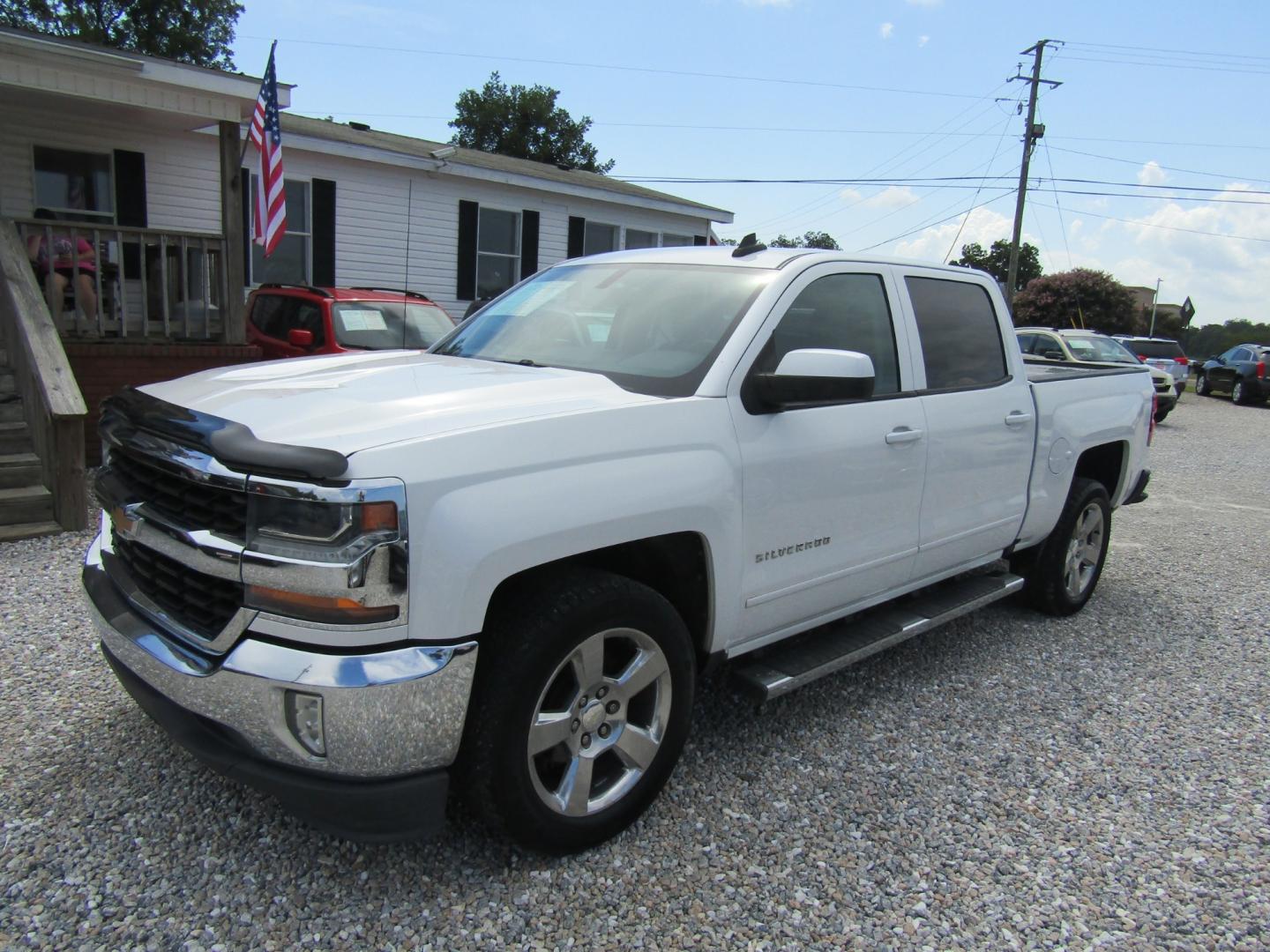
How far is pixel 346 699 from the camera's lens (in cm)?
211

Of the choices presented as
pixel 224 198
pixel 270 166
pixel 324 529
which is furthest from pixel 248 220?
pixel 324 529

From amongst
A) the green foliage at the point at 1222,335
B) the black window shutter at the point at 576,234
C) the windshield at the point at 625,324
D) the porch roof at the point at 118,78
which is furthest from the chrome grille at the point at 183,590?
the green foliage at the point at 1222,335

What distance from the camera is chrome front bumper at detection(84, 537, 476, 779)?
6.95ft

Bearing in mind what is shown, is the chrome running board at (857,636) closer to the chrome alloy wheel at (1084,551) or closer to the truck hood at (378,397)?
the chrome alloy wheel at (1084,551)

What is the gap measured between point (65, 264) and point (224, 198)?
1.56 meters

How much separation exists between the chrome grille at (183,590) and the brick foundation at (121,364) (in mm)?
5277

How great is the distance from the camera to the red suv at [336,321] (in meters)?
8.90

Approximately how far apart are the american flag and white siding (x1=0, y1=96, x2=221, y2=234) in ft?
5.38

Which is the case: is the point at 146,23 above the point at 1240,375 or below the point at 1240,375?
above

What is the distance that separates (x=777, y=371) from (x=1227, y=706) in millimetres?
2912

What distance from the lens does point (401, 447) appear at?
219 cm

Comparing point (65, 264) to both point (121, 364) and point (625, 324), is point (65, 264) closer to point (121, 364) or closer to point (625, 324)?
point (121, 364)

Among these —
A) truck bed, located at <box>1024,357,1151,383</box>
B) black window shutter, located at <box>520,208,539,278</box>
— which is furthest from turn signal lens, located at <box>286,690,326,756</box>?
black window shutter, located at <box>520,208,539,278</box>

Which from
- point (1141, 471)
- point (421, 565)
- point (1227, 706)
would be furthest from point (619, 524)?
point (1141, 471)
